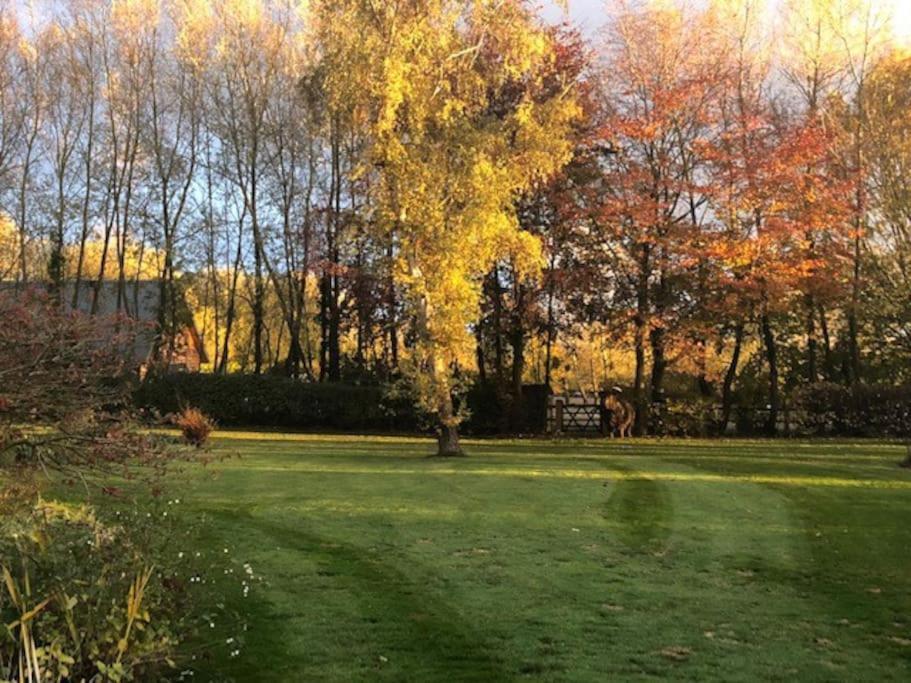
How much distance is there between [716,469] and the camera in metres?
14.8

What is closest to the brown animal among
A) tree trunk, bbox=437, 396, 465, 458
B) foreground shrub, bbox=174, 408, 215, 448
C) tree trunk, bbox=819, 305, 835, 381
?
tree trunk, bbox=819, 305, 835, 381

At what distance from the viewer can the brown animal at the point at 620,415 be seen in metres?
25.2

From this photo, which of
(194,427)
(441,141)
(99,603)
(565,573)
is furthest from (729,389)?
(99,603)

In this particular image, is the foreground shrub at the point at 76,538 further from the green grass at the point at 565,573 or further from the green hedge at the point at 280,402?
the green hedge at the point at 280,402

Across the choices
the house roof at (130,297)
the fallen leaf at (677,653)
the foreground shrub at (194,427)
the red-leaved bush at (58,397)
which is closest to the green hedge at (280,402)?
the house roof at (130,297)

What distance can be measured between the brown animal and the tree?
9.82 meters

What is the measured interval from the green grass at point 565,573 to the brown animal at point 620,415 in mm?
11509

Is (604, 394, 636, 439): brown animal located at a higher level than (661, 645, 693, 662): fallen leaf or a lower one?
higher

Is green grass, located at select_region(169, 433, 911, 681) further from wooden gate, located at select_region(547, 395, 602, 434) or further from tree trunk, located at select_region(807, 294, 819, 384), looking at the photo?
tree trunk, located at select_region(807, 294, 819, 384)

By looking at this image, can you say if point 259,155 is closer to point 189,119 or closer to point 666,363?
point 189,119

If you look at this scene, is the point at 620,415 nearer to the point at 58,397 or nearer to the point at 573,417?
the point at 573,417

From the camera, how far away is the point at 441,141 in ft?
53.7

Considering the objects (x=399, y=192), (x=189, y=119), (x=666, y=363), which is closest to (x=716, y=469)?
(x=399, y=192)

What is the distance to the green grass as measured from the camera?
4.78 meters
